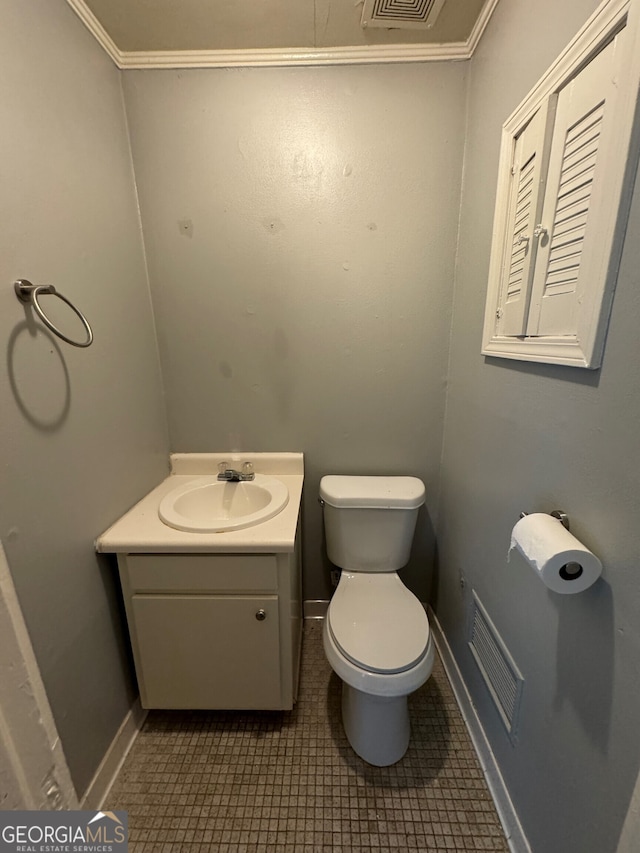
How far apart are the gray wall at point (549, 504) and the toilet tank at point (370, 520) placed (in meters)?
0.21

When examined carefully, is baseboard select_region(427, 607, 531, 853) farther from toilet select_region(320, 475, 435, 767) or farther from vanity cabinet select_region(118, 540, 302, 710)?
Result: vanity cabinet select_region(118, 540, 302, 710)

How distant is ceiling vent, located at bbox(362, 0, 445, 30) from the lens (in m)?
1.02

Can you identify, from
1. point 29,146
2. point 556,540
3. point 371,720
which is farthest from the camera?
point 371,720

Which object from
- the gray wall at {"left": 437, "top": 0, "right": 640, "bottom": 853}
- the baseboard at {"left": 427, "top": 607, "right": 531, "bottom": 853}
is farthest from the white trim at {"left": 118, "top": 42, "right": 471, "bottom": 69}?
the baseboard at {"left": 427, "top": 607, "right": 531, "bottom": 853}

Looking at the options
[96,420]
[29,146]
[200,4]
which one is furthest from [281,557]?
[200,4]

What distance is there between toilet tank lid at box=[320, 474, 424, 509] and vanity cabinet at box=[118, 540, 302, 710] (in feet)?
1.16

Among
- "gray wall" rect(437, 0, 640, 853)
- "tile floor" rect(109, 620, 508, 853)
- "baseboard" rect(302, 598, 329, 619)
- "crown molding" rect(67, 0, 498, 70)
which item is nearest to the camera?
"gray wall" rect(437, 0, 640, 853)

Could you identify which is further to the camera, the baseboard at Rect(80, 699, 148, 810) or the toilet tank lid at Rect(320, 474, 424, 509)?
the toilet tank lid at Rect(320, 474, 424, 509)

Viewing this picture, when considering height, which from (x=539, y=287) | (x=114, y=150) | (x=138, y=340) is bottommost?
(x=138, y=340)

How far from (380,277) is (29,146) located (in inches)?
43.3

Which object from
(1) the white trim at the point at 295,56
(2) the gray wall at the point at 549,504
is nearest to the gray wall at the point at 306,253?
(1) the white trim at the point at 295,56

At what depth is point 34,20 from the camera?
84 centimetres

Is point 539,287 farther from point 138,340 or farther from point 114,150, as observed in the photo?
point 114,150

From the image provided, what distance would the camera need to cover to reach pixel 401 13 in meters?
1.06
